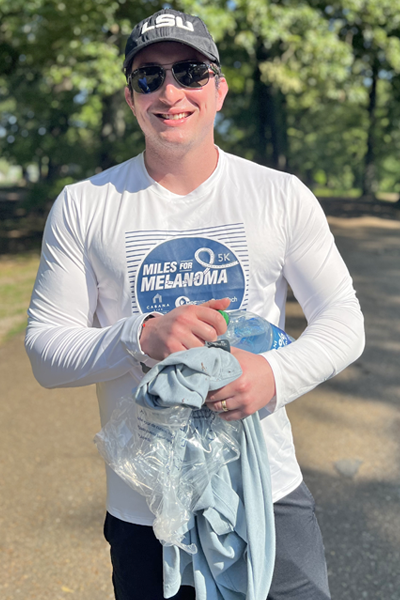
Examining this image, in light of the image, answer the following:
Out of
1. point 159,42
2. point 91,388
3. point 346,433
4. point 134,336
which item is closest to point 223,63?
point 91,388

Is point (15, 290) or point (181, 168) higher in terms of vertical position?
point (181, 168)

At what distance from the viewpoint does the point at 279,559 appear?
170 cm

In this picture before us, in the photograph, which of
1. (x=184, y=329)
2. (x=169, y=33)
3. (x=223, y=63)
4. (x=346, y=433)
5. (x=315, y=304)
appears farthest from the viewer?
(x=223, y=63)

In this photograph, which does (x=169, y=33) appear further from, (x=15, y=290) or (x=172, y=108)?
(x=15, y=290)

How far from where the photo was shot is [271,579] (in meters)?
1.67

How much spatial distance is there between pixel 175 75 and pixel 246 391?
92cm

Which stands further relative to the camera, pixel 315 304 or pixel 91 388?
pixel 91 388

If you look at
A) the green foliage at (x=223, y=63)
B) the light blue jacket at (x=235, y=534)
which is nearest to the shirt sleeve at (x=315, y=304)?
the light blue jacket at (x=235, y=534)

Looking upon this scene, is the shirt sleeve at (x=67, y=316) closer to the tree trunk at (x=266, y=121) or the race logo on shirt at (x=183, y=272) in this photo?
the race logo on shirt at (x=183, y=272)

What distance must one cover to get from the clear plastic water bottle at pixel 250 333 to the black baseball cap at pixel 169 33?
0.76 metres

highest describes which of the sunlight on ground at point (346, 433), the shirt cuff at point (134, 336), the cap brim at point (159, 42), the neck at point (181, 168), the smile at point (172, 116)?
the cap brim at point (159, 42)

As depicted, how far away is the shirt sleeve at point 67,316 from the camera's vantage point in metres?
1.60

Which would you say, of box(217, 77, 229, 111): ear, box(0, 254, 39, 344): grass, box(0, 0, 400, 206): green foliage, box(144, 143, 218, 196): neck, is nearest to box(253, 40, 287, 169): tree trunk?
box(0, 0, 400, 206): green foliage

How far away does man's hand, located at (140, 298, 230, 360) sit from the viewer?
143cm
